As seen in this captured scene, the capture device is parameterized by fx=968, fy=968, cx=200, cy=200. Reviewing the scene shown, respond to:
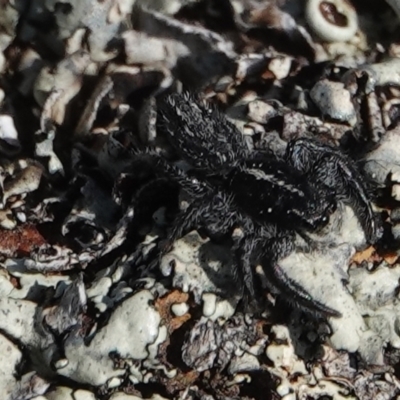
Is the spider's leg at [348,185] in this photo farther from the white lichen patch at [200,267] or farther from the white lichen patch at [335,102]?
the white lichen patch at [200,267]

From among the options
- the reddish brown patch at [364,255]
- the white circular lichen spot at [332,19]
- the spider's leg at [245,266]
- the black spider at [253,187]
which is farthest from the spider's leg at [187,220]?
the white circular lichen spot at [332,19]

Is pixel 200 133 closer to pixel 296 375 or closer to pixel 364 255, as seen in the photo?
pixel 364 255

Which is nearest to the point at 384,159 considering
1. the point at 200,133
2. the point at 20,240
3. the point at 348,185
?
the point at 348,185

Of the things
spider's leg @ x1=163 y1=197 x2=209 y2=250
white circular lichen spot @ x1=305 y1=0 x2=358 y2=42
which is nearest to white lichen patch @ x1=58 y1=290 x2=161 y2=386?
spider's leg @ x1=163 y1=197 x2=209 y2=250

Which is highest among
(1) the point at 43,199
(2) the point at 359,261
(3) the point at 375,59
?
(3) the point at 375,59

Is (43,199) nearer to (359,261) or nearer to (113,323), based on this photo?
(113,323)

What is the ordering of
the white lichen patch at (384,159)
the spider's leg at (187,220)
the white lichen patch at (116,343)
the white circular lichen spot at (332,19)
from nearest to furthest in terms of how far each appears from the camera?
the white lichen patch at (116,343) → the spider's leg at (187,220) → the white lichen patch at (384,159) → the white circular lichen spot at (332,19)

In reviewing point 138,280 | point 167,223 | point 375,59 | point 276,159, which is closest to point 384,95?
point 375,59
